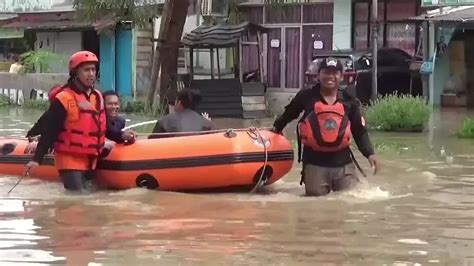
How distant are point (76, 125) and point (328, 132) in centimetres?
246

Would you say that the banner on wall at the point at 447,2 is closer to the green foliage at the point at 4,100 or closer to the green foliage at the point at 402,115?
the green foliage at the point at 402,115

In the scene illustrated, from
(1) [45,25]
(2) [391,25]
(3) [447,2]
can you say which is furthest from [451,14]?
(1) [45,25]

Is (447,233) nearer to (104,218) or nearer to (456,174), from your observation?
(104,218)

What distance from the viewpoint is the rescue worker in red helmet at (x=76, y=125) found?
29.7ft

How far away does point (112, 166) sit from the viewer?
31.3 ft

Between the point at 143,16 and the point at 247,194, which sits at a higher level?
the point at 143,16

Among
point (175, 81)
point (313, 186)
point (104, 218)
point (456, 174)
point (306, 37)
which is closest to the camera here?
point (104, 218)

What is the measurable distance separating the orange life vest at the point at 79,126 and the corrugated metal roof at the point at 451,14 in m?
12.3

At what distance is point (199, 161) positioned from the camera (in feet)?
30.6

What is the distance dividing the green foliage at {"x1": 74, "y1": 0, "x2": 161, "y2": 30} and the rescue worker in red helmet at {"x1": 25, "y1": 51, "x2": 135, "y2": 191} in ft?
32.5

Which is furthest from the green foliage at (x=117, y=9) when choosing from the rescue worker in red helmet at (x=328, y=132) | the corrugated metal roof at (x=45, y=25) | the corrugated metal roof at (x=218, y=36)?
the rescue worker in red helmet at (x=328, y=132)

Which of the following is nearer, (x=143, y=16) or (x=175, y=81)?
(x=143, y=16)

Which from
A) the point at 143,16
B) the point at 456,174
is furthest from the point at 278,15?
the point at 456,174

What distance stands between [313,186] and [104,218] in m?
2.08
